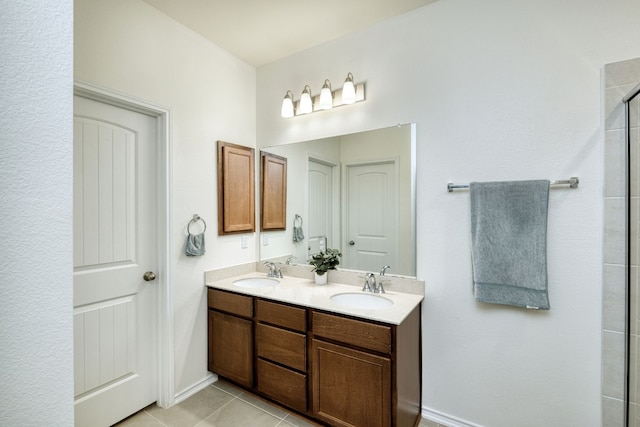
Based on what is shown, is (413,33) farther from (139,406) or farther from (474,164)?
(139,406)

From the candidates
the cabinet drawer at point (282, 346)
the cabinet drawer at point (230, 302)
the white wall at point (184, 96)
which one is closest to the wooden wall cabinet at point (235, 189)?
the white wall at point (184, 96)

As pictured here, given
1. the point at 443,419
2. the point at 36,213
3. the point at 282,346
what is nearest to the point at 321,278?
the point at 282,346

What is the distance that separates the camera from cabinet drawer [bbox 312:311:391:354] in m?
1.55

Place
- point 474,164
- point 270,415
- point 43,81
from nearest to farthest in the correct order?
1. point 43,81
2. point 474,164
3. point 270,415

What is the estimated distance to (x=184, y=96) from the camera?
216cm

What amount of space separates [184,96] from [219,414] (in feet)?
7.25

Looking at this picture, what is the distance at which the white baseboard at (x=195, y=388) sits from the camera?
2.12m

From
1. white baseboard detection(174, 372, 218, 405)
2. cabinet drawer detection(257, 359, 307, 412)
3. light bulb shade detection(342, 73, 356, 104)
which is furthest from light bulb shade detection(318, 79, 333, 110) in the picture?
white baseboard detection(174, 372, 218, 405)

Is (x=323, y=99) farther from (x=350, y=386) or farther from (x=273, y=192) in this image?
(x=350, y=386)

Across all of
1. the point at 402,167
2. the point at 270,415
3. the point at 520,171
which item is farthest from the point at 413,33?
the point at 270,415

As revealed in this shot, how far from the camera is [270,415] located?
6.46ft

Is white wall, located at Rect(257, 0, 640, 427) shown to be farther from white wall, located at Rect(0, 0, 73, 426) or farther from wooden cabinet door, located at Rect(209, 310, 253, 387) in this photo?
white wall, located at Rect(0, 0, 73, 426)

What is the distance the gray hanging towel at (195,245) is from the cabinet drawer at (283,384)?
882 mm

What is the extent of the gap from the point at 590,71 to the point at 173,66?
8.17 feet
